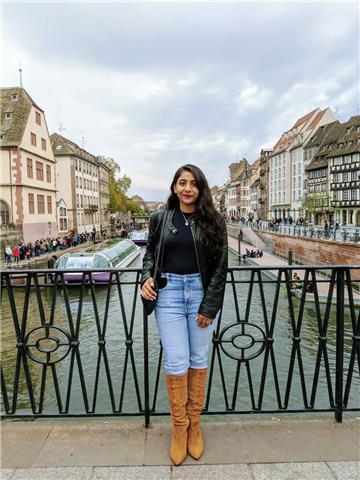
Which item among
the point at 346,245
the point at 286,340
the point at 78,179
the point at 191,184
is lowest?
the point at 286,340

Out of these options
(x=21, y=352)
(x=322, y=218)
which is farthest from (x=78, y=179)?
(x=21, y=352)

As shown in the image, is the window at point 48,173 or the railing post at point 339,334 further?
the window at point 48,173

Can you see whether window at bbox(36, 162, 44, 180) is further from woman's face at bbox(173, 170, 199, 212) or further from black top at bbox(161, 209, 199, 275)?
black top at bbox(161, 209, 199, 275)

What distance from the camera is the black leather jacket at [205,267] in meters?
2.59

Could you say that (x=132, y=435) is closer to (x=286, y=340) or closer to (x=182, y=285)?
(x=182, y=285)

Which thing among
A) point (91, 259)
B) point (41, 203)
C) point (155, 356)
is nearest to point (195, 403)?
point (155, 356)

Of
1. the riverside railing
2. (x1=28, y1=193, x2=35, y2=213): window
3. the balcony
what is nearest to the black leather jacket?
the riverside railing

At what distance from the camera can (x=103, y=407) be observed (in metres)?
8.48

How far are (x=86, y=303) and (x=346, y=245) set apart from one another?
56.5ft

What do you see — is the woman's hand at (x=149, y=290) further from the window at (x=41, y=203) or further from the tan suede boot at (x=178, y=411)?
the window at (x=41, y=203)

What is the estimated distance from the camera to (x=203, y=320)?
261 centimetres

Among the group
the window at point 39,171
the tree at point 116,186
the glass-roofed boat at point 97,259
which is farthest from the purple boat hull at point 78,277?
the tree at point 116,186

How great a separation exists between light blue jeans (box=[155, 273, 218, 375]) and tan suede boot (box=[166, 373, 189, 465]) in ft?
0.25

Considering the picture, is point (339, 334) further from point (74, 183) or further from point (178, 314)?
point (74, 183)
